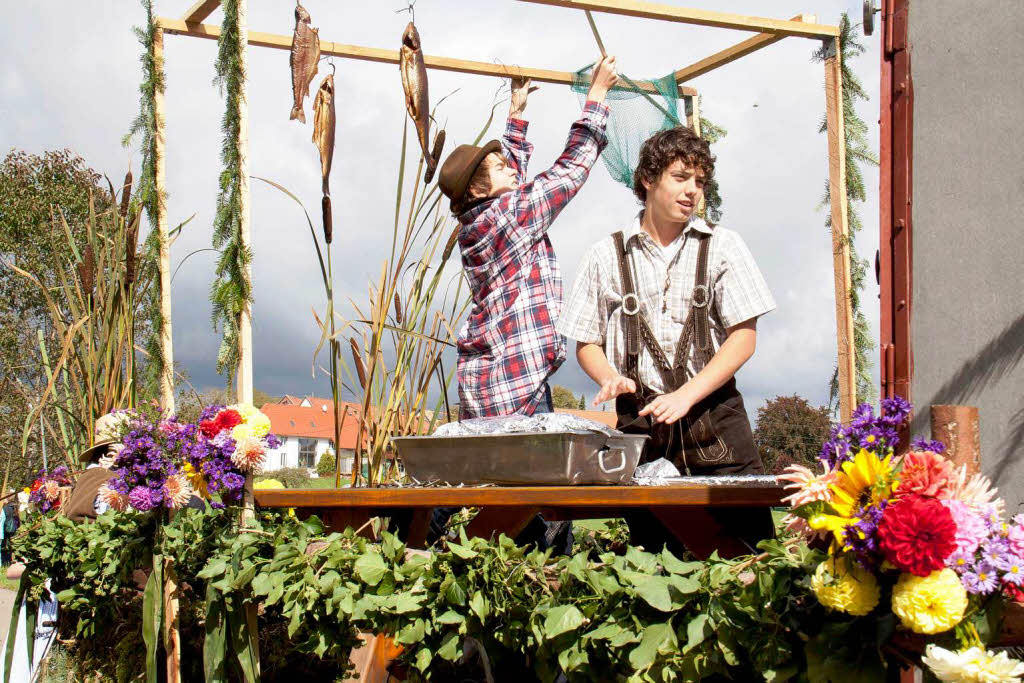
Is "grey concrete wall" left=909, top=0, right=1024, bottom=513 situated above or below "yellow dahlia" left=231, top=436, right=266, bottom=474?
above

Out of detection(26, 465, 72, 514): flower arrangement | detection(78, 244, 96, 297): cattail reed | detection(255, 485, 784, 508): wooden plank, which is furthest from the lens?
detection(78, 244, 96, 297): cattail reed

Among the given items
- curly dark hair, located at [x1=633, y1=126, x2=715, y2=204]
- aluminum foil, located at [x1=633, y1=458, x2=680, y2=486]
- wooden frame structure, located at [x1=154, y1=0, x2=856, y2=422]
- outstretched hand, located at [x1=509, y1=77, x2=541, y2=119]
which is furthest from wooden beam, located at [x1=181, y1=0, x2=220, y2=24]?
aluminum foil, located at [x1=633, y1=458, x2=680, y2=486]

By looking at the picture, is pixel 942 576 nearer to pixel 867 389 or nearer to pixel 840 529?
pixel 840 529

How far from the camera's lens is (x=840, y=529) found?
133 centimetres

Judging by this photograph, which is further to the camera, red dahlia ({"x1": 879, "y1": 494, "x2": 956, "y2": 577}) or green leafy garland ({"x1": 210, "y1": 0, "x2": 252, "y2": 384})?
green leafy garland ({"x1": 210, "y1": 0, "x2": 252, "y2": 384})

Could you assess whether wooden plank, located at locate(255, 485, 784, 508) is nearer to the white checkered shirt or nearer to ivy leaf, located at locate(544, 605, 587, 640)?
ivy leaf, located at locate(544, 605, 587, 640)

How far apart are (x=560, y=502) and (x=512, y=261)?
117 centimetres

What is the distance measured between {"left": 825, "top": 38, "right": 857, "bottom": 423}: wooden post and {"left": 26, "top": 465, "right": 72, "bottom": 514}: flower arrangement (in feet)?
10.8

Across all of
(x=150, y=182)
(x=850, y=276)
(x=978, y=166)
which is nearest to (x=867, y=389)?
(x=850, y=276)

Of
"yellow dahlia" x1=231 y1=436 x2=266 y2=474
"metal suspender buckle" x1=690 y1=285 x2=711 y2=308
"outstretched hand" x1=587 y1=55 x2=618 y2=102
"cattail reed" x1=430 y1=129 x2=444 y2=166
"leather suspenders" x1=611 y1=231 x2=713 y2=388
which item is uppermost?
"outstretched hand" x1=587 y1=55 x2=618 y2=102

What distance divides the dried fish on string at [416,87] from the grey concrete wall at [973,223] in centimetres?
144

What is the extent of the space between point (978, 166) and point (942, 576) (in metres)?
1.68

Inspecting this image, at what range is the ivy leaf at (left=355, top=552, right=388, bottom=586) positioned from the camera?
196cm

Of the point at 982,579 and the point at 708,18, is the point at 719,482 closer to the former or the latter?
the point at 982,579
